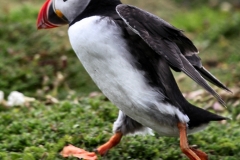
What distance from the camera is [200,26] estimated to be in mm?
9328

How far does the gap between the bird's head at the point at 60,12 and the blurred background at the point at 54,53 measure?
1.93 meters

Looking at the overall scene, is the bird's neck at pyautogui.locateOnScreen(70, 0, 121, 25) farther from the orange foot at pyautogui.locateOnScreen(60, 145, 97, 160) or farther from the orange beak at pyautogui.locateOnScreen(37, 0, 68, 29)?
the orange foot at pyautogui.locateOnScreen(60, 145, 97, 160)

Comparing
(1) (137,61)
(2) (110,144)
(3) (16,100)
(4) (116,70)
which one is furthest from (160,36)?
(3) (16,100)

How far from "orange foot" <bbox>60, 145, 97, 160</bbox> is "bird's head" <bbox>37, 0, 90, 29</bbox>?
0.95 meters

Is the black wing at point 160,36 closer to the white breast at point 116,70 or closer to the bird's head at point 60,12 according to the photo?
the white breast at point 116,70

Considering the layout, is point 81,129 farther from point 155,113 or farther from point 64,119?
point 155,113

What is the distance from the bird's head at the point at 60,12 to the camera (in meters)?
4.04

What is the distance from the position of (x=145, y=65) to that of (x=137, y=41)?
175 millimetres

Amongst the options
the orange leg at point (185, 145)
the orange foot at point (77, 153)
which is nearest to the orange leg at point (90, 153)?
the orange foot at point (77, 153)

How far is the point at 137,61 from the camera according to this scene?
151 inches

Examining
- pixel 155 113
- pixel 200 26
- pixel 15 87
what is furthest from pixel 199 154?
pixel 200 26

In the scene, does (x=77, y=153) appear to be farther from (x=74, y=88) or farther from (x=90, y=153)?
(x=74, y=88)

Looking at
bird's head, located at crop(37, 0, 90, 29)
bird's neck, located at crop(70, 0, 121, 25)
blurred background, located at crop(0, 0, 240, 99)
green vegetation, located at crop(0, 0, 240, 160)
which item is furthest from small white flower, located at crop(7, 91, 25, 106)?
bird's neck, located at crop(70, 0, 121, 25)

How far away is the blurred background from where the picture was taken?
6.53 meters
